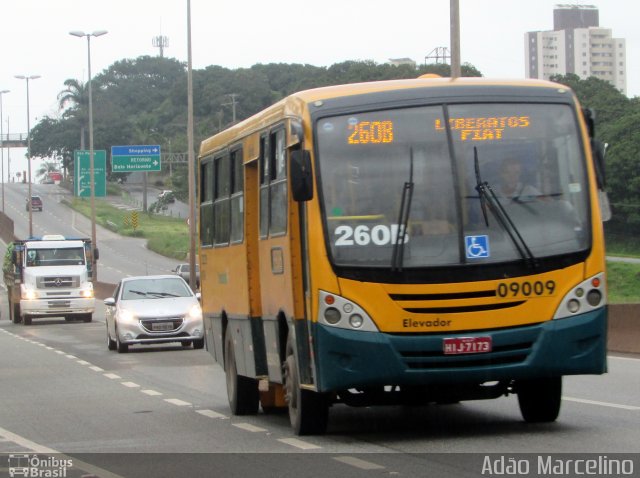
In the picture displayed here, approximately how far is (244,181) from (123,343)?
1584 centimetres

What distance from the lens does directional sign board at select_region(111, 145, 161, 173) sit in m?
81.2

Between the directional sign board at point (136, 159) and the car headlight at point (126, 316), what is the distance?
5170 cm

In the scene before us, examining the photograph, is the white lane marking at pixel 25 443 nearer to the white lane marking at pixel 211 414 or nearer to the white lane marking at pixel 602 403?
the white lane marking at pixel 211 414

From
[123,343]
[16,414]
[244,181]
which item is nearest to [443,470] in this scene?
[244,181]

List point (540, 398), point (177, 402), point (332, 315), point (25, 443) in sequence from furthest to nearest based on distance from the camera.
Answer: point (177, 402)
point (25, 443)
point (540, 398)
point (332, 315)

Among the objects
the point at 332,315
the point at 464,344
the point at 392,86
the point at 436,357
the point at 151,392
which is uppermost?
the point at 392,86

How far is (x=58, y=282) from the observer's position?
157 feet

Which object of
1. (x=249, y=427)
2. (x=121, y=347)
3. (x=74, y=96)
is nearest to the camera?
(x=249, y=427)

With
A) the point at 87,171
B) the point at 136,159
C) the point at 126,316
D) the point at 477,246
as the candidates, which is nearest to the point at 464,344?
the point at 477,246

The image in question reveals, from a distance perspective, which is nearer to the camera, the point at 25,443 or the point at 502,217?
the point at 502,217

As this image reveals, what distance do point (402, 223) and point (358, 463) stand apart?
2074mm

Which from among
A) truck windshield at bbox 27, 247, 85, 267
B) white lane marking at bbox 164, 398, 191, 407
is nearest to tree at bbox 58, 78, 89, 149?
truck windshield at bbox 27, 247, 85, 267

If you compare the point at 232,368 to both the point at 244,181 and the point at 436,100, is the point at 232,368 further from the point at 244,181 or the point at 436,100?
the point at 436,100

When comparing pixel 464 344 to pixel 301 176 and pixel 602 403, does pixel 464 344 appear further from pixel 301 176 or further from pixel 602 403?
pixel 602 403
